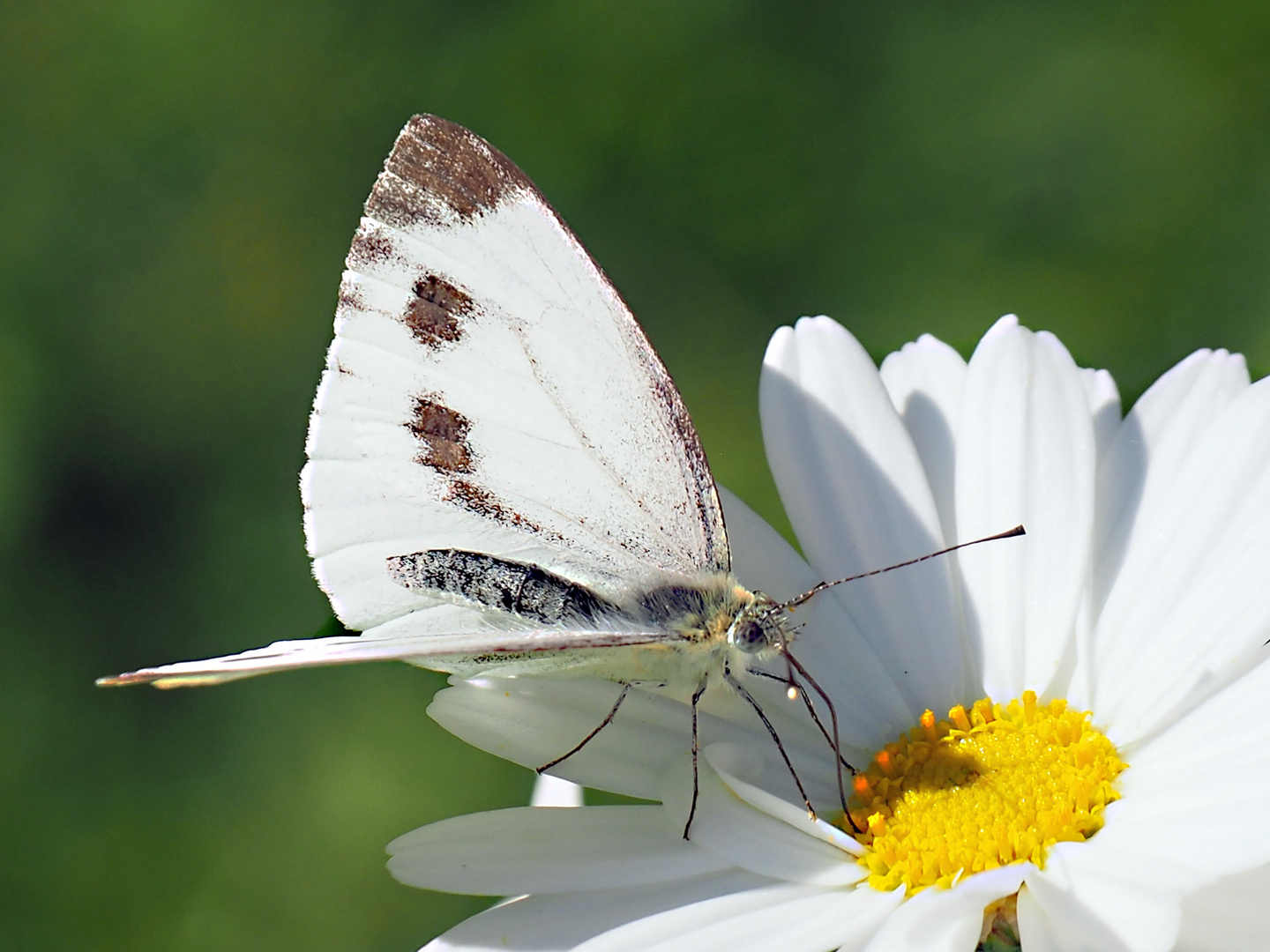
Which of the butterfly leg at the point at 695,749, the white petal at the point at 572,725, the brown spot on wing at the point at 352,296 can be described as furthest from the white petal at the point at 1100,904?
the brown spot on wing at the point at 352,296

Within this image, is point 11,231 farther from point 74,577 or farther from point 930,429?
point 930,429

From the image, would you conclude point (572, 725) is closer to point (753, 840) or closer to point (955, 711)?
point (753, 840)

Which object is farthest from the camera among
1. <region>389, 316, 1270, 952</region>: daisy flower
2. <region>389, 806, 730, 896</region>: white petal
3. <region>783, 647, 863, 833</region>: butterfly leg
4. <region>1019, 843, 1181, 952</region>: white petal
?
<region>783, 647, 863, 833</region>: butterfly leg

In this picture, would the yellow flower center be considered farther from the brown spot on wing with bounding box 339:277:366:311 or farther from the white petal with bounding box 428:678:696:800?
the brown spot on wing with bounding box 339:277:366:311

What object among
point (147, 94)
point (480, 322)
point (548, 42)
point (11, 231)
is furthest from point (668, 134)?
point (480, 322)

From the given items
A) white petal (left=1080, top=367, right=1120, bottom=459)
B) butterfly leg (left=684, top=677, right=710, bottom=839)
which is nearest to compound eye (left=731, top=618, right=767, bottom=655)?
butterfly leg (left=684, top=677, right=710, bottom=839)
